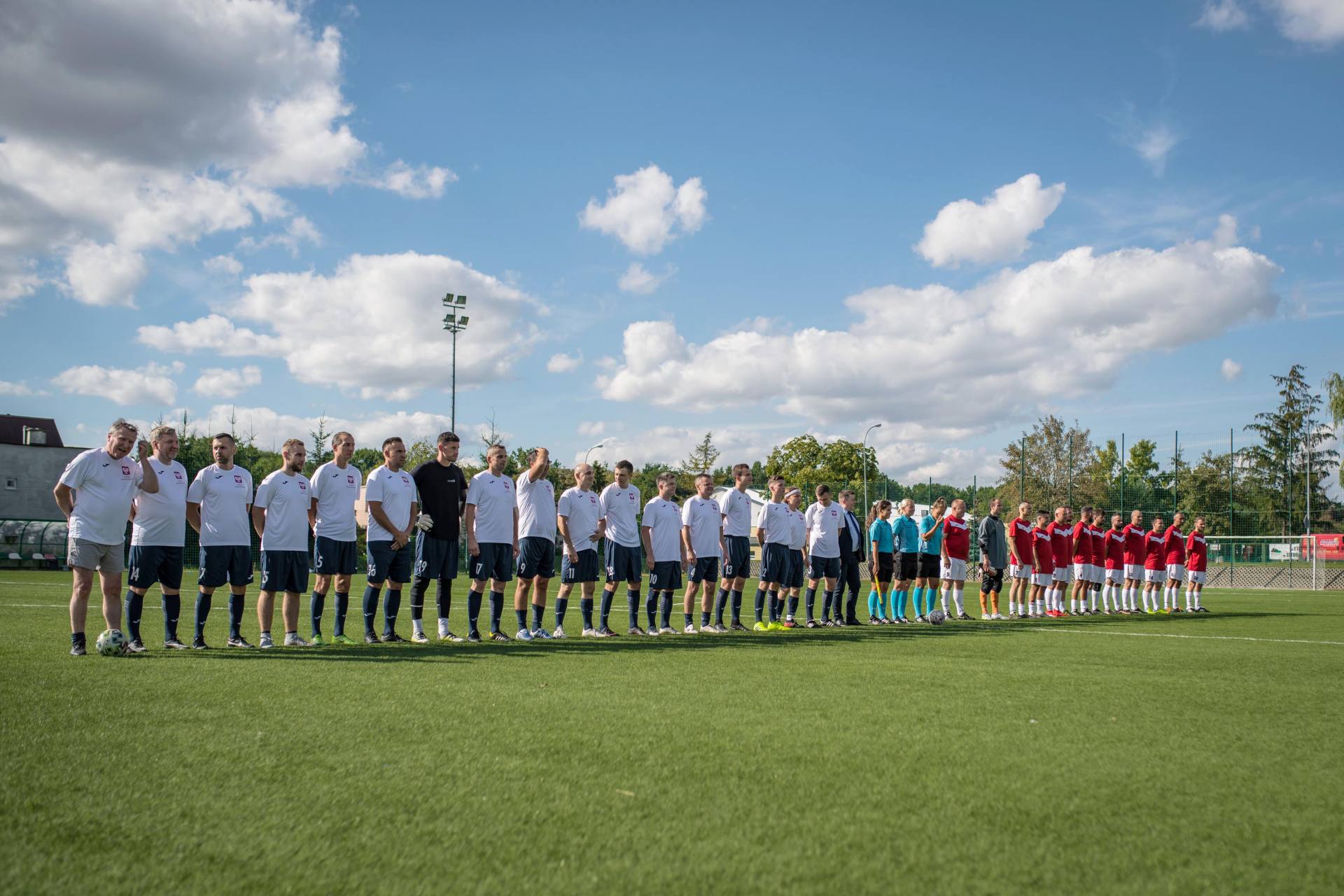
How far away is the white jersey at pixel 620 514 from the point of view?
1115cm

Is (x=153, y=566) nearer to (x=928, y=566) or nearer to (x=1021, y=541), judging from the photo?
(x=928, y=566)

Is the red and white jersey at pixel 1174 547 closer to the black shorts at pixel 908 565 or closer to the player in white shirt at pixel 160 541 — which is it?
the black shorts at pixel 908 565

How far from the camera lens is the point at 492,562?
32.4 ft

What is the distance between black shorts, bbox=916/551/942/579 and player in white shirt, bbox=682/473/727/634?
404 centimetres

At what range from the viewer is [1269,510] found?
36.5 m

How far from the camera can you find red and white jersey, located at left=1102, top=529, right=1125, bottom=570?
18406mm

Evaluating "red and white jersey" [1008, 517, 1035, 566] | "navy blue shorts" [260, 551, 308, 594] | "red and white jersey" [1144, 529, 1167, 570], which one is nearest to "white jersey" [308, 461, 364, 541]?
"navy blue shorts" [260, 551, 308, 594]

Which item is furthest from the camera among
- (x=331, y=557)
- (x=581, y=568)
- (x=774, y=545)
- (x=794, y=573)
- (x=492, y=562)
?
(x=794, y=573)

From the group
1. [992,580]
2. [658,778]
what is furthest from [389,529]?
[992,580]

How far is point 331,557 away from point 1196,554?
16761 millimetres

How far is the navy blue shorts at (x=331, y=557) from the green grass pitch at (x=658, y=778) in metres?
2.15

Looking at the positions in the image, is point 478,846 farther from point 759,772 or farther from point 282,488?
point 282,488

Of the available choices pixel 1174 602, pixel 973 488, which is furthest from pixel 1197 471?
pixel 1174 602

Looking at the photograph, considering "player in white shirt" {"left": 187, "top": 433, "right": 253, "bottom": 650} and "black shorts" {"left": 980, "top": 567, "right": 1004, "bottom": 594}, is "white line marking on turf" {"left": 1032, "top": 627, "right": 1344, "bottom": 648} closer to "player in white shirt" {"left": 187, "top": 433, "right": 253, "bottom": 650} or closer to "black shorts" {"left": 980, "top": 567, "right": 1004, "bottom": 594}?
"black shorts" {"left": 980, "top": 567, "right": 1004, "bottom": 594}
